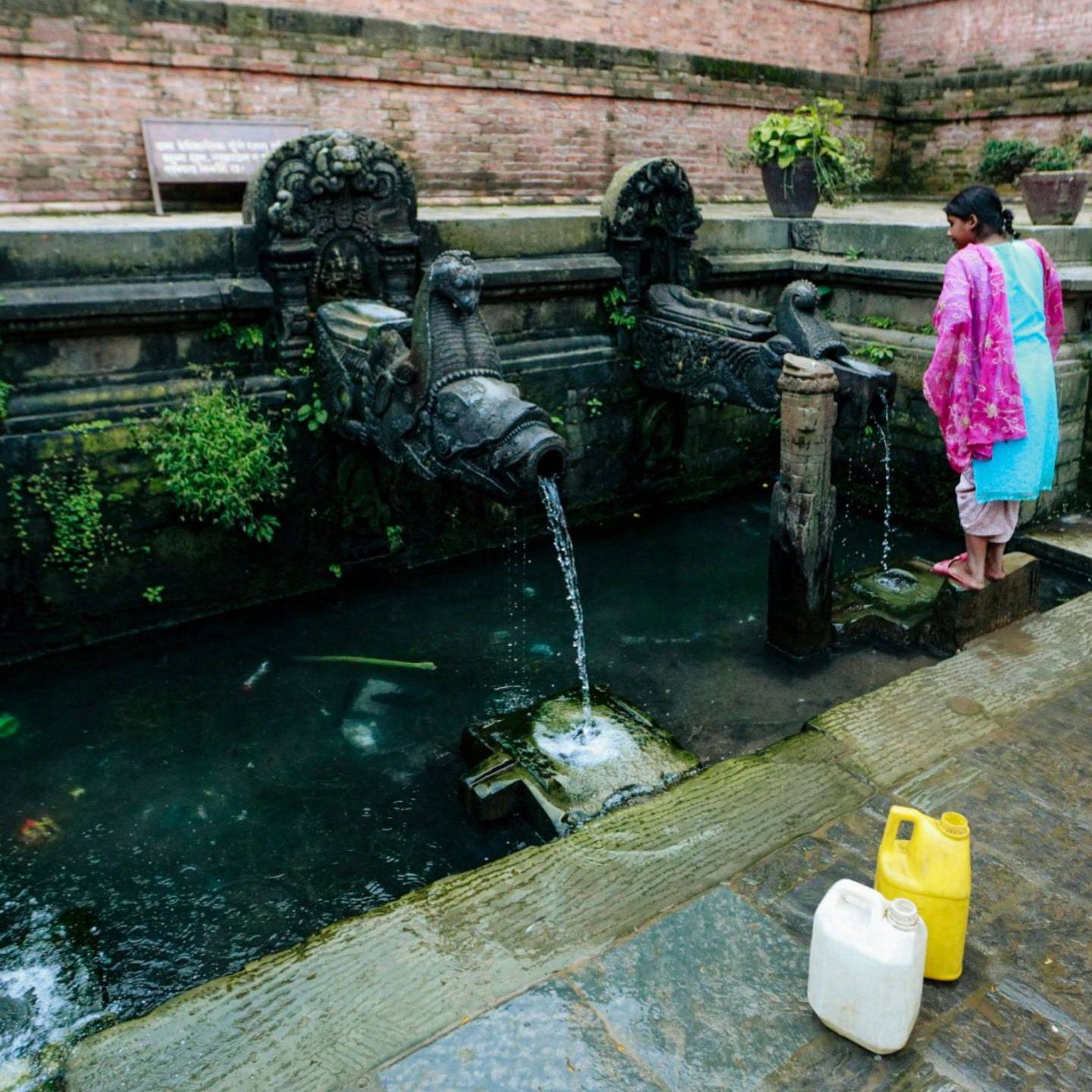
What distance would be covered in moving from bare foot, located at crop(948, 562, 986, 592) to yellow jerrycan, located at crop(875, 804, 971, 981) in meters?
2.72

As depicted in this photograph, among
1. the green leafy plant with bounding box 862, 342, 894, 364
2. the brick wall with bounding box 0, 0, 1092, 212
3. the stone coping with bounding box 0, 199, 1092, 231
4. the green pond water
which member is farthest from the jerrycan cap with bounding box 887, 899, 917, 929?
the brick wall with bounding box 0, 0, 1092, 212

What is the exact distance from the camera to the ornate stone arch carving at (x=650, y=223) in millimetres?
6859

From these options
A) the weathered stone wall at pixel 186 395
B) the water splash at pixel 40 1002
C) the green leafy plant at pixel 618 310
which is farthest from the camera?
the green leafy plant at pixel 618 310

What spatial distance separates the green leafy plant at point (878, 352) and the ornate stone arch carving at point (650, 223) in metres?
1.54

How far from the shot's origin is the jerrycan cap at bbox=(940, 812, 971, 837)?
8.35 feet

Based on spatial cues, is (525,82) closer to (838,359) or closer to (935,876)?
(838,359)

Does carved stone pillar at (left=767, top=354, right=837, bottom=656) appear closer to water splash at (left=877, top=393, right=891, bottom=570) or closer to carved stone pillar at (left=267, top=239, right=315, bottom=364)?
water splash at (left=877, top=393, right=891, bottom=570)

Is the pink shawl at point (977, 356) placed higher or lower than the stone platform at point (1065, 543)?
higher

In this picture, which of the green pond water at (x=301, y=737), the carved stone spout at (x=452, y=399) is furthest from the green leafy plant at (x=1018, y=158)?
the carved stone spout at (x=452, y=399)

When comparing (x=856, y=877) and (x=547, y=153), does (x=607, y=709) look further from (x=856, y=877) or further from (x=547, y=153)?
(x=547, y=153)

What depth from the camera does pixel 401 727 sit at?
4867 millimetres

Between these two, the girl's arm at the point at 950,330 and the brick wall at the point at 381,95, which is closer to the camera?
the girl's arm at the point at 950,330

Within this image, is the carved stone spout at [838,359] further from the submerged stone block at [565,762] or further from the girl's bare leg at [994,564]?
the submerged stone block at [565,762]

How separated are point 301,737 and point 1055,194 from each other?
681 centimetres
